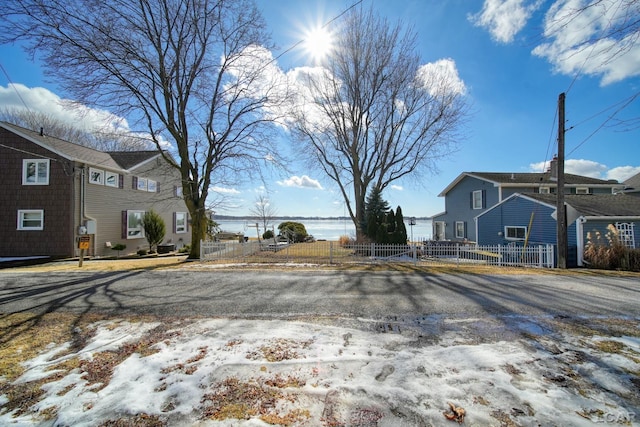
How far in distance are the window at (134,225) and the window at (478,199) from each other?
25.6m

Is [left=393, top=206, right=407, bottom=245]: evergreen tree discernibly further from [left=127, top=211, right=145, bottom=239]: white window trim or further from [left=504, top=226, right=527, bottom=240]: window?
[left=127, top=211, right=145, bottom=239]: white window trim

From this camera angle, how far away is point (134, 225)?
19.3 meters

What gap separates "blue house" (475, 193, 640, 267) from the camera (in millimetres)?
13125

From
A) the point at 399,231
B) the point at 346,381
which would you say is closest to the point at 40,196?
the point at 346,381

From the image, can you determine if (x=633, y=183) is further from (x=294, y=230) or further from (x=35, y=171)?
(x=35, y=171)

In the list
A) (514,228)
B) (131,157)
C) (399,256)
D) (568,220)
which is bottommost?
(399,256)

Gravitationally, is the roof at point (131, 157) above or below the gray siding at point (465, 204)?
above

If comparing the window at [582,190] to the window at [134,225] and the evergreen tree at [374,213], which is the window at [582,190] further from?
the window at [134,225]

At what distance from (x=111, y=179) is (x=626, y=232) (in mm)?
27978

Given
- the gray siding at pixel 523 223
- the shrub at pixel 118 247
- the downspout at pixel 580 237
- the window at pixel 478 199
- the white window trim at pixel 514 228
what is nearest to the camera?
the downspout at pixel 580 237

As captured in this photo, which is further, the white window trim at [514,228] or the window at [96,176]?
the white window trim at [514,228]

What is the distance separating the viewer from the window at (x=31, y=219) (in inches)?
591

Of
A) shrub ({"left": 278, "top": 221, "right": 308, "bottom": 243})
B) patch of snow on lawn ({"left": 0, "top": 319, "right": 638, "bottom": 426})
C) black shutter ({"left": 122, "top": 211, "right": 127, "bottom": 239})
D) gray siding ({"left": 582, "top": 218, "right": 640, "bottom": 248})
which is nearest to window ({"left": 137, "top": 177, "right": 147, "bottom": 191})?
black shutter ({"left": 122, "top": 211, "right": 127, "bottom": 239})

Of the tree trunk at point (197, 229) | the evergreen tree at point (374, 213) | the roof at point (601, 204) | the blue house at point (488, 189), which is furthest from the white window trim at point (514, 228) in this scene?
the tree trunk at point (197, 229)
